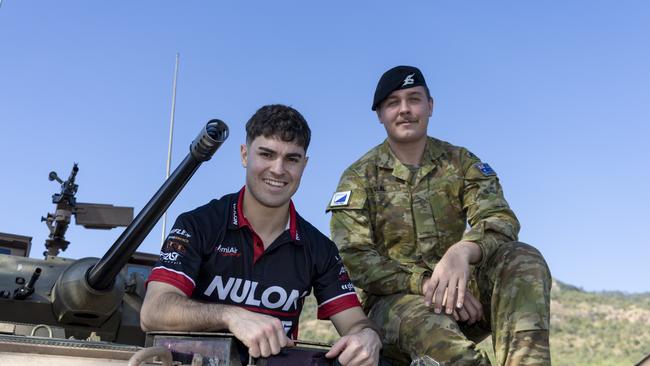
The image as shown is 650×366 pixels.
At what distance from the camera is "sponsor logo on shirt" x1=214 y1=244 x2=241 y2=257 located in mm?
4090

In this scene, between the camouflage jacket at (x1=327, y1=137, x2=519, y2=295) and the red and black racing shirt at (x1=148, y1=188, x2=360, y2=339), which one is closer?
the red and black racing shirt at (x1=148, y1=188, x2=360, y2=339)

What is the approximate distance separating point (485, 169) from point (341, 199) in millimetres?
910

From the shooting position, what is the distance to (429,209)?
490 cm

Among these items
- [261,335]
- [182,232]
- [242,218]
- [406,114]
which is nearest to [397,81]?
[406,114]

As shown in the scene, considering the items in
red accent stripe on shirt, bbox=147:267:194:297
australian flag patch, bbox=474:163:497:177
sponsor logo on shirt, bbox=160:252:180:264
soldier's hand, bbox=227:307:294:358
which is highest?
australian flag patch, bbox=474:163:497:177

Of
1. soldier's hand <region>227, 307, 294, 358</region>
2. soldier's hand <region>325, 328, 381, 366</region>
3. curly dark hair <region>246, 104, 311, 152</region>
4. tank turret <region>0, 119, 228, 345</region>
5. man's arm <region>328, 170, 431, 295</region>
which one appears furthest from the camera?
tank turret <region>0, 119, 228, 345</region>

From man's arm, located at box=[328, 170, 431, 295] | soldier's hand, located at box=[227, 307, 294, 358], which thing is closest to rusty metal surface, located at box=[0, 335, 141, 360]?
soldier's hand, located at box=[227, 307, 294, 358]

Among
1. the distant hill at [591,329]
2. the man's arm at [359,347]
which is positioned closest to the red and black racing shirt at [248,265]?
the man's arm at [359,347]

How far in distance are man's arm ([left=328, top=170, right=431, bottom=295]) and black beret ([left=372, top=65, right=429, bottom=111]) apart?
53 cm

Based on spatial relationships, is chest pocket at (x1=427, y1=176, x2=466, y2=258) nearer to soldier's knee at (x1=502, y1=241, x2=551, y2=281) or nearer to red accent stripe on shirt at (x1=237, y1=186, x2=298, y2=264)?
soldier's knee at (x1=502, y1=241, x2=551, y2=281)

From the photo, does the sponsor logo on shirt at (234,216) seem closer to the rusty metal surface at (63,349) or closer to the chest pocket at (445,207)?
the rusty metal surface at (63,349)

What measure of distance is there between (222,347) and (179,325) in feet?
1.43

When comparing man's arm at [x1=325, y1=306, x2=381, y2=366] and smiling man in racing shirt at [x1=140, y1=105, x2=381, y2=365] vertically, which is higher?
smiling man in racing shirt at [x1=140, y1=105, x2=381, y2=365]

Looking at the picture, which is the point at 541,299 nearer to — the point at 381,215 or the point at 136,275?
the point at 381,215
